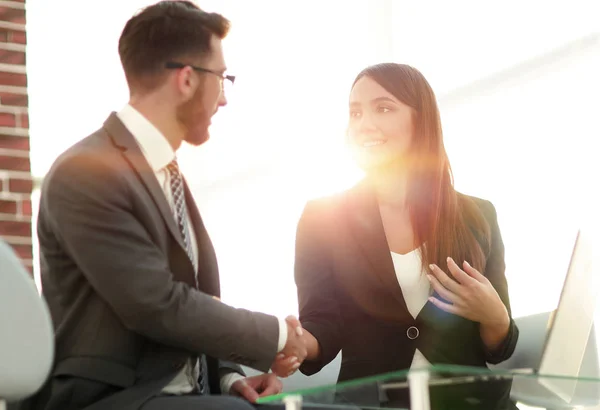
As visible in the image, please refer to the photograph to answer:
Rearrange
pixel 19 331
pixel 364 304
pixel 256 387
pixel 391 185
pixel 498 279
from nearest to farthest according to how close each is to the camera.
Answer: pixel 19 331, pixel 256 387, pixel 364 304, pixel 498 279, pixel 391 185

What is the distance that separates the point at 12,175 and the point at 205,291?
3.05 ft

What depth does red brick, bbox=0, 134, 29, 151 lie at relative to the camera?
2805 millimetres

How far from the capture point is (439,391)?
1.61 m

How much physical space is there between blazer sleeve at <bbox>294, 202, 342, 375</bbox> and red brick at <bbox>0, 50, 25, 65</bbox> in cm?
103

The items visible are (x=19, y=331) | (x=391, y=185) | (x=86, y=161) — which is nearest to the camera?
(x=19, y=331)

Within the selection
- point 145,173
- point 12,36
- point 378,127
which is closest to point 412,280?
point 378,127

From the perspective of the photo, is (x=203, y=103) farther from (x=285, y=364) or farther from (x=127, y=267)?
(x=285, y=364)

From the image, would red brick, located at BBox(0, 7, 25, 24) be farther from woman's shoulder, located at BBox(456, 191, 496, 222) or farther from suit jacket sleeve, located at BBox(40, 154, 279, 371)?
woman's shoulder, located at BBox(456, 191, 496, 222)

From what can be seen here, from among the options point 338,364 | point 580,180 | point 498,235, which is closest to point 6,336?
point 338,364

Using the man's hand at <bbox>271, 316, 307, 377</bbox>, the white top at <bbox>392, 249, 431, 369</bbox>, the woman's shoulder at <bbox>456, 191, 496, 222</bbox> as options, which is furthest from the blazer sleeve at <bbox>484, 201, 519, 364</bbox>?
the man's hand at <bbox>271, 316, 307, 377</bbox>

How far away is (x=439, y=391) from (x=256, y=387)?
76 centimetres

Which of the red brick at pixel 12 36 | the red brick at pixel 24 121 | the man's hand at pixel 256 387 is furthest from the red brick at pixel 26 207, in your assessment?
the man's hand at pixel 256 387

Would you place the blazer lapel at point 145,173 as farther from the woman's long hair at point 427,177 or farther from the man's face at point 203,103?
the woman's long hair at point 427,177

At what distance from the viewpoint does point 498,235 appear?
2824mm
